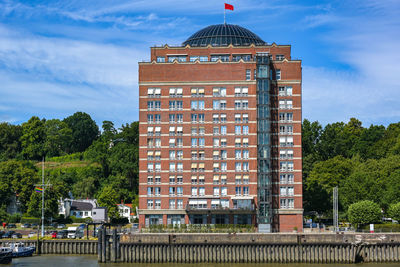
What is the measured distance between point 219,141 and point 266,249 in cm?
3099

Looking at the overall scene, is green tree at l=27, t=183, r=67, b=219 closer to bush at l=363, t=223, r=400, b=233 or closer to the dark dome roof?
the dark dome roof

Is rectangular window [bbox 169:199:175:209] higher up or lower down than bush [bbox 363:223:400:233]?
higher up

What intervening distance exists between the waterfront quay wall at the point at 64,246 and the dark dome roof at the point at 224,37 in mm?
55319

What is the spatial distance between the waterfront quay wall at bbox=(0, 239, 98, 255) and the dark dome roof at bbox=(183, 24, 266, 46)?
181ft

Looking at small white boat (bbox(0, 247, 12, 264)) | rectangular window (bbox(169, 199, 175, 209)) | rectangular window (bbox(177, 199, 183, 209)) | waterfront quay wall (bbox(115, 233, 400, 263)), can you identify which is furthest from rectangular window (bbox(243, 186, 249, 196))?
small white boat (bbox(0, 247, 12, 264))

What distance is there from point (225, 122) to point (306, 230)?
2828cm

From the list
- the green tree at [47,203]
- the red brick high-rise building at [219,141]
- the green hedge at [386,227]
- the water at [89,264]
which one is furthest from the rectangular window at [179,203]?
the green hedge at [386,227]

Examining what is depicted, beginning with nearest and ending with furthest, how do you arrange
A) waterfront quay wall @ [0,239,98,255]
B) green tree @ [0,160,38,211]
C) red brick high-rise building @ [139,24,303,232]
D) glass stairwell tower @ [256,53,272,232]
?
1. waterfront quay wall @ [0,239,98,255]
2. glass stairwell tower @ [256,53,272,232]
3. red brick high-rise building @ [139,24,303,232]
4. green tree @ [0,160,38,211]

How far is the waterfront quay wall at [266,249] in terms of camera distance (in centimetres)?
10312

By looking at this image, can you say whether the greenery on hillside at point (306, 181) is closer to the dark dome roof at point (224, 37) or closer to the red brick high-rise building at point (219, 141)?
the red brick high-rise building at point (219, 141)

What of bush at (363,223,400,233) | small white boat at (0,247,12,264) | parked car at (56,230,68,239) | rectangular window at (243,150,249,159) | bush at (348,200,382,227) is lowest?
small white boat at (0,247,12,264)

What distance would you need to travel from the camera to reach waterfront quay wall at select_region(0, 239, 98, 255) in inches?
4457

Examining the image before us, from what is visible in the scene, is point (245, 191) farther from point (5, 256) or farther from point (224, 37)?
point (5, 256)

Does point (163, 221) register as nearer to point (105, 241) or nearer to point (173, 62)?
point (105, 241)
